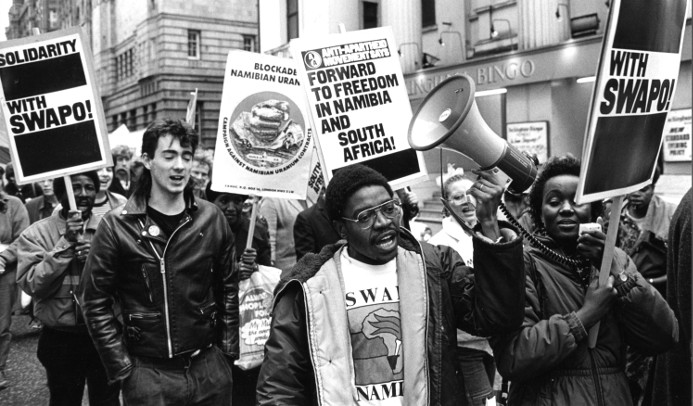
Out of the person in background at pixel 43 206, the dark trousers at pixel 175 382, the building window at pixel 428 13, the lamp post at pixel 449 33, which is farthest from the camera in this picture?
the building window at pixel 428 13

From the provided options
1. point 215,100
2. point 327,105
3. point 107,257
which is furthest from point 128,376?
point 215,100

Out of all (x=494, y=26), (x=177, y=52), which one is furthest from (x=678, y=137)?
(x=177, y=52)

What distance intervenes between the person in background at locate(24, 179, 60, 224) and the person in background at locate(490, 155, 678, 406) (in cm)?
659

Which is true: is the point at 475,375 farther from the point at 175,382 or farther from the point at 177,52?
the point at 177,52

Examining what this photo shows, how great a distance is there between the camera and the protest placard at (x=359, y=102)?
4277 millimetres

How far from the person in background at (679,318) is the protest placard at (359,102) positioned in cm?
194

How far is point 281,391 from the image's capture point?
7.90 feet

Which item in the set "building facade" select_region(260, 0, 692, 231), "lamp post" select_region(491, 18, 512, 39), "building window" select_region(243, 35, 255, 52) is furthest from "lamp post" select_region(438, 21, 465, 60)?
"building window" select_region(243, 35, 255, 52)

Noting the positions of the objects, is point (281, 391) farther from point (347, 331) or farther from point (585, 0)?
point (585, 0)

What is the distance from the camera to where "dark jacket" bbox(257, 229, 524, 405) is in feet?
7.84

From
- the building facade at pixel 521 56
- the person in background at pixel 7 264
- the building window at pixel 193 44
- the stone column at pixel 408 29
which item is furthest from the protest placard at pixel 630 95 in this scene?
the building window at pixel 193 44

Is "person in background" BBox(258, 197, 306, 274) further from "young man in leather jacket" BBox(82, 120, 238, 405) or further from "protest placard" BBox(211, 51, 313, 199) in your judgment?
"young man in leather jacket" BBox(82, 120, 238, 405)

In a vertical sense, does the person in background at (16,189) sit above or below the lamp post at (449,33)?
below

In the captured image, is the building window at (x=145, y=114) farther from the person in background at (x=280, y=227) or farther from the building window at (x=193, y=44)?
the person in background at (x=280, y=227)
